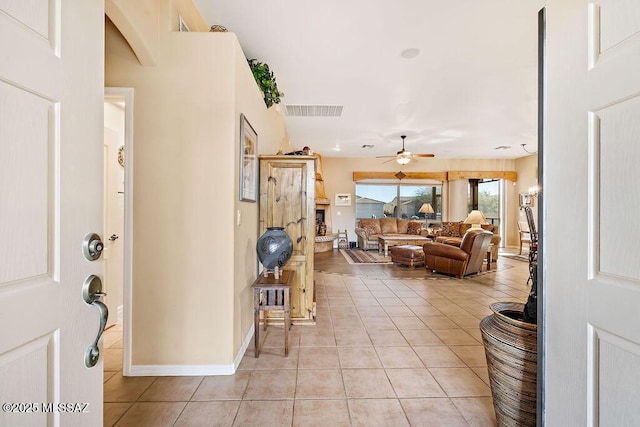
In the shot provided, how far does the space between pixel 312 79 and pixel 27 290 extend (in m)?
3.76

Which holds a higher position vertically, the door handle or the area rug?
the door handle

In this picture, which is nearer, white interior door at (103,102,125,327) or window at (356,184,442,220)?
white interior door at (103,102,125,327)

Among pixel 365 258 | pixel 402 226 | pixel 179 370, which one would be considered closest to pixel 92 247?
pixel 179 370

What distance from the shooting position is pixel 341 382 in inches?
77.9

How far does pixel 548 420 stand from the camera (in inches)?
40.6

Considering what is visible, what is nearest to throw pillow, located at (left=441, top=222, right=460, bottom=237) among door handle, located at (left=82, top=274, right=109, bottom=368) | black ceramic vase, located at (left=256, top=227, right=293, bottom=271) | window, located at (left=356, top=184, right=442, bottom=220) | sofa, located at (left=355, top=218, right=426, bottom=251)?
sofa, located at (left=355, top=218, right=426, bottom=251)

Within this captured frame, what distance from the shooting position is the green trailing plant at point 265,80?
119 inches

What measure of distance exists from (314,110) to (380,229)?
15.9 ft

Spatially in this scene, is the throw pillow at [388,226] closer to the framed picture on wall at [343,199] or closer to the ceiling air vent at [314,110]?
the framed picture on wall at [343,199]

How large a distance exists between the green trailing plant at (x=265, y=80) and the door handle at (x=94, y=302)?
269 centimetres

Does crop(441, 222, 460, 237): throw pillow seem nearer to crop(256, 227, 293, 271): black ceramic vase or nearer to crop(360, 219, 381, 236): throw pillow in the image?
crop(360, 219, 381, 236): throw pillow

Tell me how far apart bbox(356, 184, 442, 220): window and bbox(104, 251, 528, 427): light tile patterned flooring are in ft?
21.3

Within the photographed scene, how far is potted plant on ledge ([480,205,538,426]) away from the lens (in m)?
1.32

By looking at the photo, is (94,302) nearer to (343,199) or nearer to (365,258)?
(365,258)
